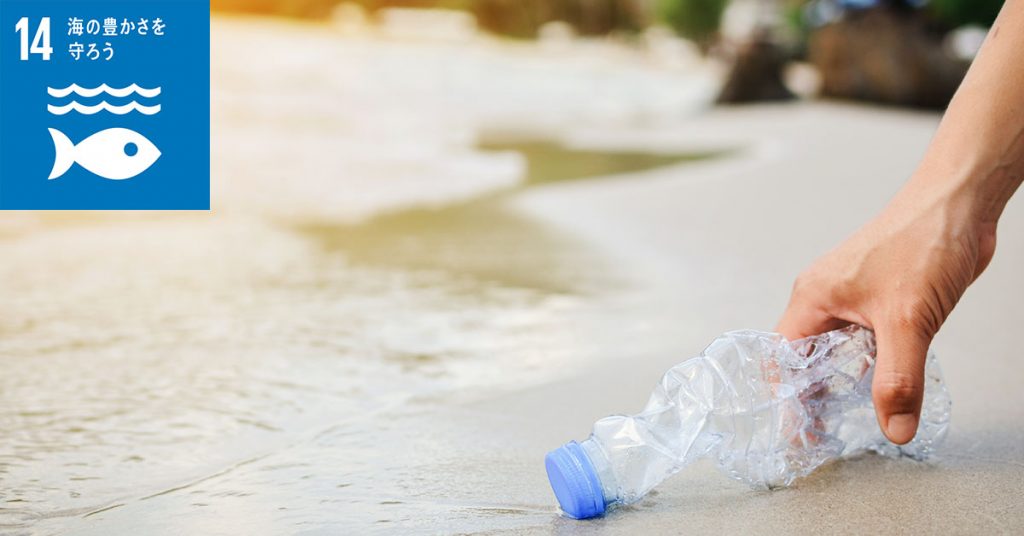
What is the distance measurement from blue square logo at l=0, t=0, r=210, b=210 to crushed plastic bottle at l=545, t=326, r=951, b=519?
293 centimetres

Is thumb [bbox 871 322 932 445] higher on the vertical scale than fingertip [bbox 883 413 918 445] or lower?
higher

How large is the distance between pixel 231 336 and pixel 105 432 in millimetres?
746

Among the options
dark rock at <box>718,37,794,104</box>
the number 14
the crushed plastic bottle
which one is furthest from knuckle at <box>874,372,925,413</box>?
dark rock at <box>718,37,794,104</box>

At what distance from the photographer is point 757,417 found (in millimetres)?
1879

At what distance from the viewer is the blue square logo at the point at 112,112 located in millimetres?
4508

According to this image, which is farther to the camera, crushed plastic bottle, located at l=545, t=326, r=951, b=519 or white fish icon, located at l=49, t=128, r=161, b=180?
white fish icon, located at l=49, t=128, r=161, b=180

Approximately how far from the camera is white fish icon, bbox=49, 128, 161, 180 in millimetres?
4480

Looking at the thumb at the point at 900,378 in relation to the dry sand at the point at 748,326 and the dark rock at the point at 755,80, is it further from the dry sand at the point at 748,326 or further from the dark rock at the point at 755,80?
the dark rock at the point at 755,80

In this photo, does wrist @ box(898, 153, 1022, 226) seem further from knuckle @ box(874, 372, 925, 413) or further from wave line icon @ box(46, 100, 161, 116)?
wave line icon @ box(46, 100, 161, 116)

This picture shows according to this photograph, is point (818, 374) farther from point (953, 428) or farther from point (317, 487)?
point (317, 487)

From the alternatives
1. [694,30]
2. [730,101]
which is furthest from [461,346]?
[694,30]

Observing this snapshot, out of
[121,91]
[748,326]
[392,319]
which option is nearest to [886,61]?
[121,91]

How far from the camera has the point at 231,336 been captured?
2934 mm

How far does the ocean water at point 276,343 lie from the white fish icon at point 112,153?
217 mm
